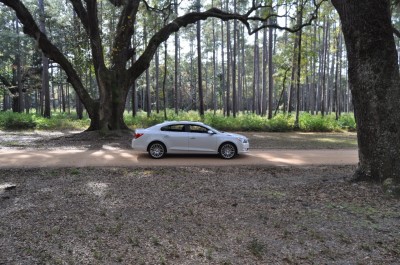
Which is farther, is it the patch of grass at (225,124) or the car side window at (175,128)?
the patch of grass at (225,124)

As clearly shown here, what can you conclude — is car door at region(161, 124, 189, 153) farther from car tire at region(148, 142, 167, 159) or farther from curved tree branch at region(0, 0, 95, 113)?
curved tree branch at region(0, 0, 95, 113)

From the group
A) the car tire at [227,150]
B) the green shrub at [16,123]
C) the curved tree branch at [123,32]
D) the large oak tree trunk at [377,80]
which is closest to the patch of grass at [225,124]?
the green shrub at [16,123]

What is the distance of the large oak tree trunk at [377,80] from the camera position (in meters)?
7.46

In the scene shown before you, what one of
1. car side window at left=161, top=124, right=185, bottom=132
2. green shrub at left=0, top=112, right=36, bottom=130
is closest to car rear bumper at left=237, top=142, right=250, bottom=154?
car side window at left=161, top=124, right=185, bottom=132

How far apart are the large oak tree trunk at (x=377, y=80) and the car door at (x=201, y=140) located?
5.97 metres

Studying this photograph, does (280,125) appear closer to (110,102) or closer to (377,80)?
(110,102)

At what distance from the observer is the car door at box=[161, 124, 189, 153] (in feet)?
41.3

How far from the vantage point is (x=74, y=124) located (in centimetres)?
2583

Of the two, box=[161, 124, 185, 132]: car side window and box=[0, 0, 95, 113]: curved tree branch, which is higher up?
box=[0, 0, 95, 113]: curved tree branch

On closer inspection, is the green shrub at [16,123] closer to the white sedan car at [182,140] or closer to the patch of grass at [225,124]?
the patch of grass at [225,124]

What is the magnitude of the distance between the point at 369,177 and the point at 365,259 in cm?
354

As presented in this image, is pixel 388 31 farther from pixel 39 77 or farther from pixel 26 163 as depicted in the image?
pixel 39 77

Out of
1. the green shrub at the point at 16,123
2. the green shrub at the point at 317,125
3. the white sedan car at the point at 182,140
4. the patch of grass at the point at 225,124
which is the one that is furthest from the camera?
the green shrub at the point at 317,125

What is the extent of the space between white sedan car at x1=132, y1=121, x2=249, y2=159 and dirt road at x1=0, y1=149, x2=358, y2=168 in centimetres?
33
